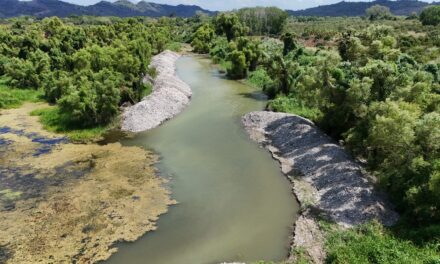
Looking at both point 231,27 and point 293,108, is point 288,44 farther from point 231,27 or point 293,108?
point 293,108

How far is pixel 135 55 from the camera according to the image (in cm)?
6412

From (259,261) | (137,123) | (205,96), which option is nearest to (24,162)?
(137,123)

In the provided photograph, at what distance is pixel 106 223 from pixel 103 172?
31.1ft

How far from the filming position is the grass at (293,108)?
49.4 meters

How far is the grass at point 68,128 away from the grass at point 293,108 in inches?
953

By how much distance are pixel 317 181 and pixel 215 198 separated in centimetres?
950

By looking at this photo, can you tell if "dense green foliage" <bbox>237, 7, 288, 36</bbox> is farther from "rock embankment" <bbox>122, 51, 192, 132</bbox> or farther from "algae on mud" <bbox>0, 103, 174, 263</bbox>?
"algae on mud" <bbox>0, 103, 174, 263</bbox>

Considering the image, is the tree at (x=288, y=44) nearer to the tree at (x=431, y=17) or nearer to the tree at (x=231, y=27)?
the tree at (x=231, y=27)

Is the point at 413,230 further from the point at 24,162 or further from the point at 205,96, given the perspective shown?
the point at 205,96

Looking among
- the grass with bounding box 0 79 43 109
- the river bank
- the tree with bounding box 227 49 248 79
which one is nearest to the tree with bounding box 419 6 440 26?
the tree with bounding box 227 49 248 79

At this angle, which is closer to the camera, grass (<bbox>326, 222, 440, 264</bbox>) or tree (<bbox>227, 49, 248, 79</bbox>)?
grass (<bbox>326, 222, 440, 264</bbox>)

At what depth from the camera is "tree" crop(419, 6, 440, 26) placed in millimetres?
129775

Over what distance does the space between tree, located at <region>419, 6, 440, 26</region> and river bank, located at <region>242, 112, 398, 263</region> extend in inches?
4399

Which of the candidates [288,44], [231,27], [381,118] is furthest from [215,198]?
[231,27]
